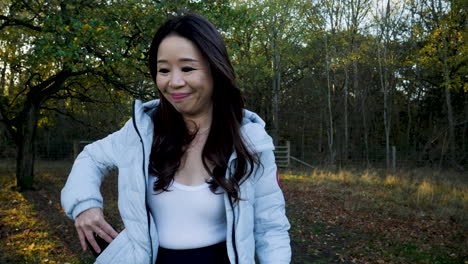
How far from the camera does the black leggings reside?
5.27 ft

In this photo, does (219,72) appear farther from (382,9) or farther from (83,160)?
(382,9)

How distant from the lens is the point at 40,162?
1933 cm

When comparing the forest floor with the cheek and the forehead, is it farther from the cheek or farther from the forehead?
the forehead

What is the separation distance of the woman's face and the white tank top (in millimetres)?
379

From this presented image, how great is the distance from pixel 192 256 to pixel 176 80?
0.76 metres

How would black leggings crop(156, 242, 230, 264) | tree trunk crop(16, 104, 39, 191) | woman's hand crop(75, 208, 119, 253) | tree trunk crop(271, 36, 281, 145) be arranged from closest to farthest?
woman's hand crop(75, 208, 119, 253) → black leggings crop(156, 242, 230, 264) → tree trunk crop(16, 104, 39, 191) → tree trunk crop(271, 36, 281, 145)

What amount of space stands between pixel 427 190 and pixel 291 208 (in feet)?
13.9

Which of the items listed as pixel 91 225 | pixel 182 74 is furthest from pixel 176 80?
pixel 91 225

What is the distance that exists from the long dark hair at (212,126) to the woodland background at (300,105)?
0.97m

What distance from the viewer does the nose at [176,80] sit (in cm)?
166

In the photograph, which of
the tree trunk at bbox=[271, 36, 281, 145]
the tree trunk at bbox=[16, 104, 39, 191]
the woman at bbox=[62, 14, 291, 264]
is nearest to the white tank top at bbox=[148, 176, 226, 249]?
the woman at bbox=[62, 14, 291, 264]

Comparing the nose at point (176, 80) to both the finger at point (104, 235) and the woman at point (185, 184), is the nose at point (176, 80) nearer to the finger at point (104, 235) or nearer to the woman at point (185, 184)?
the woman at point (185, 184)

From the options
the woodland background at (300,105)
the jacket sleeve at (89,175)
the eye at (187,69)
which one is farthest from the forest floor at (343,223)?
the eye at (187,69)

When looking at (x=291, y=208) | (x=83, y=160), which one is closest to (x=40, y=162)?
(x=291, y=208)
